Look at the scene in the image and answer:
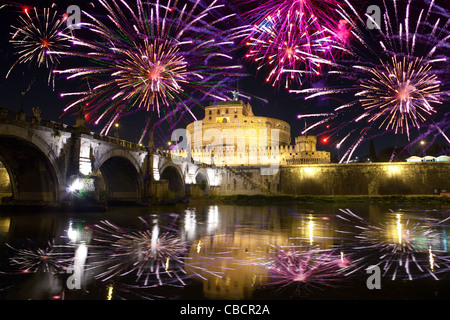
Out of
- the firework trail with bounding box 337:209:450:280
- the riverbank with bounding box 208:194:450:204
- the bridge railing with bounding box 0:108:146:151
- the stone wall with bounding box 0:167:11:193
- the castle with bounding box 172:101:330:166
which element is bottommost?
the firework trail with bounding box 337:209:450:280

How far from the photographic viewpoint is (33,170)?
2169cm

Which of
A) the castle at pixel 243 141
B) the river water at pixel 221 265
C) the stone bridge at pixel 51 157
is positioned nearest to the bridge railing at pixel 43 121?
the stone bridge at pixel 51 157

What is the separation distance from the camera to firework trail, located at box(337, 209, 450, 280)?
23.6 ft

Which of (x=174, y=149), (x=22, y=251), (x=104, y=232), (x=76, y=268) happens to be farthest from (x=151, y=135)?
(x=174, y=149)

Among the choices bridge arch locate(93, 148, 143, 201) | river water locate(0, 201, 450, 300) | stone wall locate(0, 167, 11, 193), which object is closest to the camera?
river water locate(0, 201, 450, 300)

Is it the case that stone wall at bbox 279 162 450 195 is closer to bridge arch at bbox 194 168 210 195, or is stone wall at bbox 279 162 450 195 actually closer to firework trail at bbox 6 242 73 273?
bridge arch at bbox 194 168 210 195

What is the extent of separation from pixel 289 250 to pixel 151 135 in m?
28.1

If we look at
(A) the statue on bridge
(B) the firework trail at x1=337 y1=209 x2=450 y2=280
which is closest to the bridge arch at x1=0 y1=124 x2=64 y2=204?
(A) the statue on bridge

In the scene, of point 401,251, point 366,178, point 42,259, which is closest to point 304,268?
point 401,251

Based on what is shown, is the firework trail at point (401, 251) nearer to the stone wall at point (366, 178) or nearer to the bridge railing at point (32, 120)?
the bridge railing at point (32, 120)

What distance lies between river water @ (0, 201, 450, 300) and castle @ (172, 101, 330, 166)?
182 feet

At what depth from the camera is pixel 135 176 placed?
31875mm
